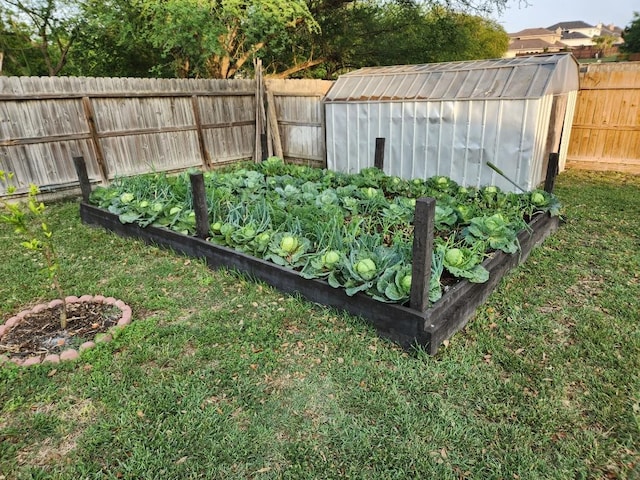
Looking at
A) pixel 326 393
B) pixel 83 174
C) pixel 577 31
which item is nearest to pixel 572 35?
pixel 577 31

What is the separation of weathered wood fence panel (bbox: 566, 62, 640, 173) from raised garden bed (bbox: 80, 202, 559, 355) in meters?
4.44

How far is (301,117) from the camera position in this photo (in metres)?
8.62

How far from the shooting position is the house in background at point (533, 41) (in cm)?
5528

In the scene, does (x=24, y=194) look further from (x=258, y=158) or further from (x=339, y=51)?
(x=339, y=51)

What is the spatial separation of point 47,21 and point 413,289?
1341 cm

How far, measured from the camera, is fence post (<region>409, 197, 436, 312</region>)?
2203 mm

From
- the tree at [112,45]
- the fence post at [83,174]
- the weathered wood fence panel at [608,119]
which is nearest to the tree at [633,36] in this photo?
the weathered wood fence panel at [608,119]

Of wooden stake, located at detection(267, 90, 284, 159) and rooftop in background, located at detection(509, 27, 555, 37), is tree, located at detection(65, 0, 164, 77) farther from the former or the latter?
rooftop in background, located at detection(509, 27, 555, 37)

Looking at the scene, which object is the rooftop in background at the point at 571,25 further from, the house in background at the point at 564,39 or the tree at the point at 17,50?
the tree at the point at 17,50

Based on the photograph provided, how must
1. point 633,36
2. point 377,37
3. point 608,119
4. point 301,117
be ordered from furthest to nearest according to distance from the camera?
point 633,36
point 377,37
point 301,117
point 608,119

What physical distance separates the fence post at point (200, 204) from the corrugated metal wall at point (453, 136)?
4132mm

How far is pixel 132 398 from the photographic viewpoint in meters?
2.24

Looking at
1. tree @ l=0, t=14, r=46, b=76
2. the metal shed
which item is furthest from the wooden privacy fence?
tree @ l=0, t=14, r=46, b=76

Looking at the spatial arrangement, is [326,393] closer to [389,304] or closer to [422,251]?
[389,304]
